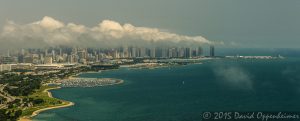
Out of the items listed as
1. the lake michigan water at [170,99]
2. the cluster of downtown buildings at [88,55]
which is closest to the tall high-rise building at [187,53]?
the cluster of downtown buildings at [88,55]

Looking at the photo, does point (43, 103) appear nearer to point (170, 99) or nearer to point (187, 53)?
point (170, 99)

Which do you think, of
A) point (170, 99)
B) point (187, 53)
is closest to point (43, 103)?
point (170, 99)

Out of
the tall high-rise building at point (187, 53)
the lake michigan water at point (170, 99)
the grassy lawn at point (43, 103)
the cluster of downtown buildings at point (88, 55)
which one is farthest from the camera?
the tall high-rise building at point (187, 53)

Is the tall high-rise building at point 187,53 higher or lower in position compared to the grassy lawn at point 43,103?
higher

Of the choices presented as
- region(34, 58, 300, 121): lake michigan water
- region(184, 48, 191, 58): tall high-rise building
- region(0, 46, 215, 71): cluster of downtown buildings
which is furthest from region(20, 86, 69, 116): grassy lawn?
region(184, 48, 191, 58): tall high-rise building

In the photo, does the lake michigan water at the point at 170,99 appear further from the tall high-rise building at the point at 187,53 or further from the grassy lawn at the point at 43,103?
the tall high-rise building at the point at 187,53

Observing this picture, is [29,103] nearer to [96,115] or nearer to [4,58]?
[96,115]

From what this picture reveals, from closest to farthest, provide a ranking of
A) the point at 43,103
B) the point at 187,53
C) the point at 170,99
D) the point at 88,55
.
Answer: the point at 43,103 → the point at 170,99 → the point at 88,55 → the point at 187,53

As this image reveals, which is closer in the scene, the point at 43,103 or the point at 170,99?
the point at 43,103
